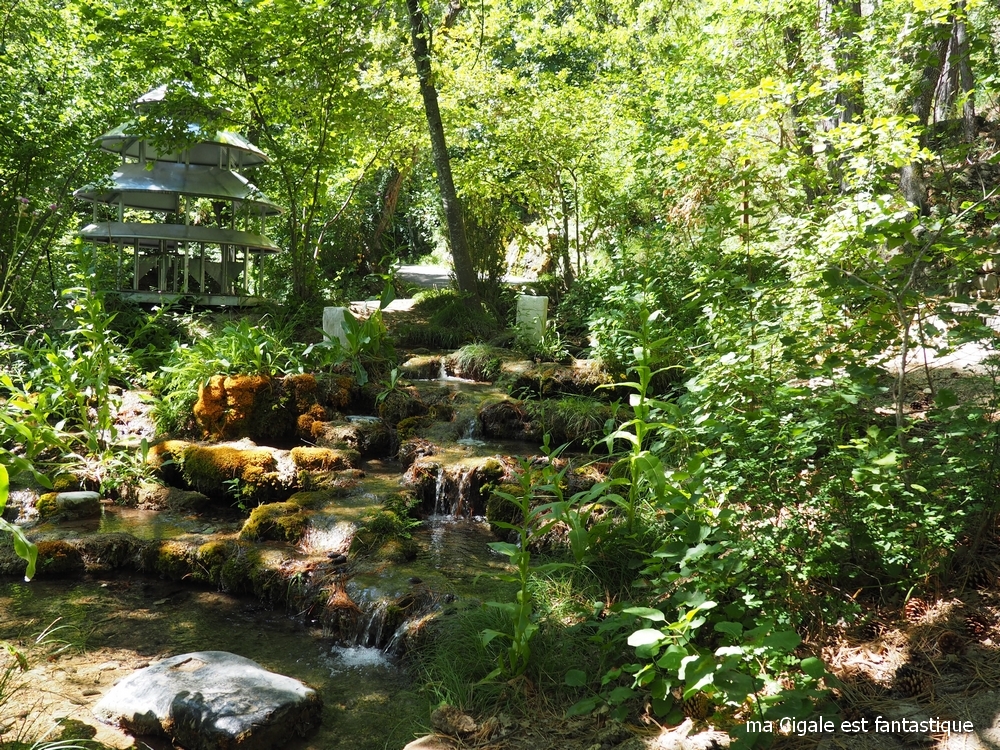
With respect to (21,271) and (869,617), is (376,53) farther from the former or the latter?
(869,617)

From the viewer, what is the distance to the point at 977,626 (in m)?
2.87

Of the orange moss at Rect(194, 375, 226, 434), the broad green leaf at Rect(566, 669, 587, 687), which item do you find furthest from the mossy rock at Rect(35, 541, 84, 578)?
the broad green leaf at Rect(566, 669, 587, 687)

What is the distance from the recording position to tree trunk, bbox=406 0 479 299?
1008 centimetres

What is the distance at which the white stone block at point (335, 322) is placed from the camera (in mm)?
8695

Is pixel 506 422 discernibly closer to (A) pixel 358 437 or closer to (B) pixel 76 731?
(A) pixel 358 437

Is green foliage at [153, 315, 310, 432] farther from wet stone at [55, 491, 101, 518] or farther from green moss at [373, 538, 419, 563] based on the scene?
green moss at [373, 538, 419, 563]

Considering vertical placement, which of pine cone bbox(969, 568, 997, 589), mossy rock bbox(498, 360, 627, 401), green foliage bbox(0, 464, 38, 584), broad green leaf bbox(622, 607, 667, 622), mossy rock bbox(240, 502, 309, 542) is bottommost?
mossy rock bbox(240, 502, 309, 542)

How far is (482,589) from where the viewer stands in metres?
4.58

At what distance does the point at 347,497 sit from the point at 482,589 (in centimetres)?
173

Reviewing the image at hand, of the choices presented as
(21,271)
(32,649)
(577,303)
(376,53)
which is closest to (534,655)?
(32,649)

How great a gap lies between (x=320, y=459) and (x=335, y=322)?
278cm

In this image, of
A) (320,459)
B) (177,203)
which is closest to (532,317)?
(320,459)

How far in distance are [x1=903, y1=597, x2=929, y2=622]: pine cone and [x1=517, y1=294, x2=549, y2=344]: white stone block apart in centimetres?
642

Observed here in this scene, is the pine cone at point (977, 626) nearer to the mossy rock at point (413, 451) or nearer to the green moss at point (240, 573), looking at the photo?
the green moss at point (240, 573)
